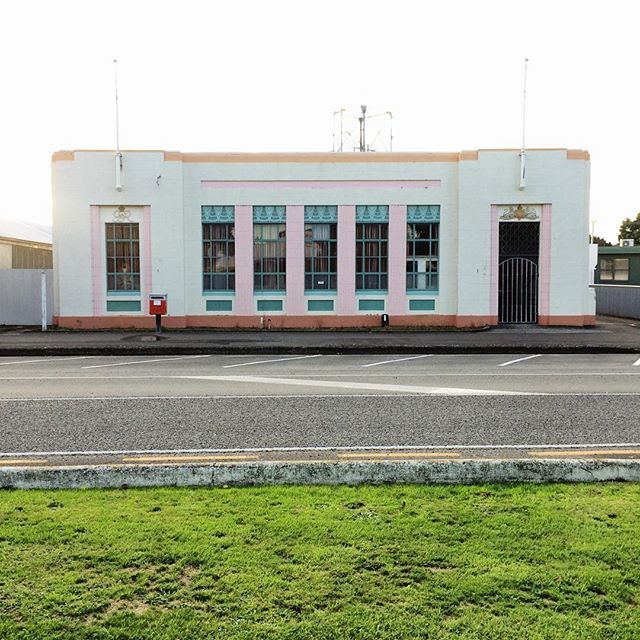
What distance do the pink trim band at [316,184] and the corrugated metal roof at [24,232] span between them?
12442 millimetres

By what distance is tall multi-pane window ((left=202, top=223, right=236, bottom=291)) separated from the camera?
24906 mm

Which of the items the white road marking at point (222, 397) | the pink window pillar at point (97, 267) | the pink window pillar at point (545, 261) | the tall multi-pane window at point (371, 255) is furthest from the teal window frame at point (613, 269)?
the white road marking at point (222, 397)

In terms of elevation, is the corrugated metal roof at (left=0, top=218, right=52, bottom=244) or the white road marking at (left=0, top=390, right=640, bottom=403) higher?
the corrugated metal roof at (left=0, top=218, right=52, bottom=244)

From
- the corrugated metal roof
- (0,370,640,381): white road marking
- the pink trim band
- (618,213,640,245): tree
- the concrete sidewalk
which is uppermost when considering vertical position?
(618,213,640,245): tree

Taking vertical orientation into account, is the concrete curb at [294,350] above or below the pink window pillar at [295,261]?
below

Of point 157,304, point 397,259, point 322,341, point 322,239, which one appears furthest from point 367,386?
point 322,239

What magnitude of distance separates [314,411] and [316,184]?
16116mm

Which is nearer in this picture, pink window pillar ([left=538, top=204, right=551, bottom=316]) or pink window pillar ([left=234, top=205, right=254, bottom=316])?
pink window pillar ([left=538, top=204, right=551, bottom=316])

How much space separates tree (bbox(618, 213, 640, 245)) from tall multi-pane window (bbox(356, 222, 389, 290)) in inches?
2780

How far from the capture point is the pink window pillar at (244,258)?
24.8 m

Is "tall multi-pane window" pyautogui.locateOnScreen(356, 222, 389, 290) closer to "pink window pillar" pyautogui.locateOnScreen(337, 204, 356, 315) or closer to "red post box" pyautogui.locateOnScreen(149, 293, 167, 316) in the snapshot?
"pink window pillar" pyautogui.locateOnScreen(337, 204, 356, 315)

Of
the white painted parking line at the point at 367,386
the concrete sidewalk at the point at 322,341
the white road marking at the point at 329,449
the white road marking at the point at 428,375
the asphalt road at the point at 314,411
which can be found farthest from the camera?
the concrete sidewalk at the point at 322,341

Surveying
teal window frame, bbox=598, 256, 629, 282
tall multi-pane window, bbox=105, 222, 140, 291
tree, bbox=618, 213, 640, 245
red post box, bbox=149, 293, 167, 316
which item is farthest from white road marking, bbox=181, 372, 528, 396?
tree, bbox=618, 213, 640, 245

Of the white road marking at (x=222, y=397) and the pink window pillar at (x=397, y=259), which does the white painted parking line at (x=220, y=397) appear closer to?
the white road marking at (x=222, y=397)
